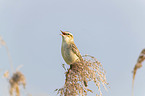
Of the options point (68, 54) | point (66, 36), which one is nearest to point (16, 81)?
point (68, 54)

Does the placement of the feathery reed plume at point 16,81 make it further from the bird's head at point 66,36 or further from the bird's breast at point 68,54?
the bird's head at point 66,36

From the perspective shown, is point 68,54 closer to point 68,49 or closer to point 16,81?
point 68,49

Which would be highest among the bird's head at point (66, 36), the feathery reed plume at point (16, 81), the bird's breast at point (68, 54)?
the bird's head at point (66, 36)

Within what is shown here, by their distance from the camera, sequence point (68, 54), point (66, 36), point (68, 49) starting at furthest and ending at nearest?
point (66, 36) → point (68, 49) → point (68, 54)

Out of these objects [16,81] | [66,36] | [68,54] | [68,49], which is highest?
[66,36]

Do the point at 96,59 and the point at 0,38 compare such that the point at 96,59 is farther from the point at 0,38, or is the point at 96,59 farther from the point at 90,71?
the point at 0,38

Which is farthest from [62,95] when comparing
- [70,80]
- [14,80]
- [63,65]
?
[63,65]

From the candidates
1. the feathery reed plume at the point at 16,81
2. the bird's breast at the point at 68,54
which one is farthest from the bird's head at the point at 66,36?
the feathery reed plume at the point at 16,81

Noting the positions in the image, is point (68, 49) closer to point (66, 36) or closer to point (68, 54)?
point (68, 54)

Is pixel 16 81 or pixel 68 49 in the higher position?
pixel 68 49

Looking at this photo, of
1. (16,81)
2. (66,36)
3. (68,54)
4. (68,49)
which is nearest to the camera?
(16,81)

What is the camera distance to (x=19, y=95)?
1.88 m

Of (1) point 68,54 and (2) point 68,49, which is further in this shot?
(2) point 68,49

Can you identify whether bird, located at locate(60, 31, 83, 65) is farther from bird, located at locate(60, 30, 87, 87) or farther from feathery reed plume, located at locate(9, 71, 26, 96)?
feathery reed plume, located at locate(9, 71, 26, 96)
